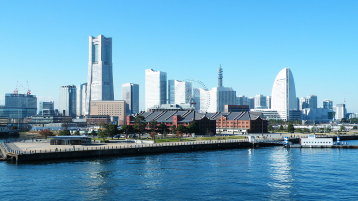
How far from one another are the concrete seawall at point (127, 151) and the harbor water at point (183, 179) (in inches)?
155

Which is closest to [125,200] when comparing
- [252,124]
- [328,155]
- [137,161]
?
[137,161]

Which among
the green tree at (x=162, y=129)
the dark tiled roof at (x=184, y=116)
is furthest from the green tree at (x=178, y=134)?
the dark tiled roof at (x=184, y=116)

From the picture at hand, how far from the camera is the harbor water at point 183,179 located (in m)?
52.3

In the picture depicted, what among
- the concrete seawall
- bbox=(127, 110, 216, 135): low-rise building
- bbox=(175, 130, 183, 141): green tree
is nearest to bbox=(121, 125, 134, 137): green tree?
bbox=(175, 130, 183, 141): green tree

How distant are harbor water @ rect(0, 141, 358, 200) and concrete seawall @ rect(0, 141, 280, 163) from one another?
3932mm

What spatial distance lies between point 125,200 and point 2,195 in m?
15.7

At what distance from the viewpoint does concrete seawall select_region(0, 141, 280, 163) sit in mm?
81956

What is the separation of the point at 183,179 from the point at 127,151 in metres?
36.2

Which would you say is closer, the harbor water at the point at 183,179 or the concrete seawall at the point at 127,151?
the harbor water at the point at 183,179

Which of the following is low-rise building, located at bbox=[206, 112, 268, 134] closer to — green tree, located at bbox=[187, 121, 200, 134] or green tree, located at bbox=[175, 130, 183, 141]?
green tree, located at bbox=[187, 121, 200, 134]

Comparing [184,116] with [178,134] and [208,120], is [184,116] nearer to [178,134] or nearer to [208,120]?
[208,120]

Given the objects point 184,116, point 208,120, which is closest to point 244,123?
point 208,120

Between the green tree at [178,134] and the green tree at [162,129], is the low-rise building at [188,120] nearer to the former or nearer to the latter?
the green tree at [162,129]

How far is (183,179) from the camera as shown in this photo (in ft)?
206
